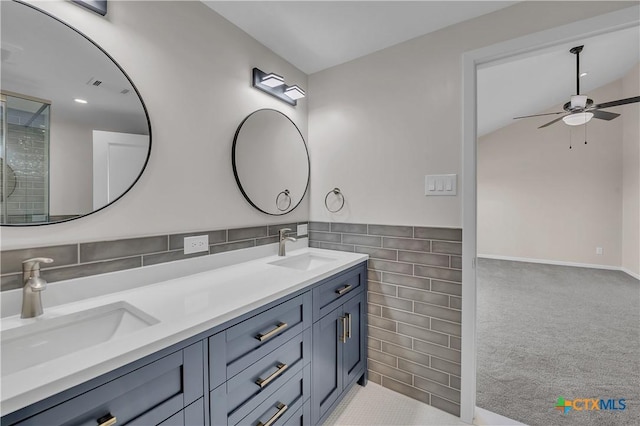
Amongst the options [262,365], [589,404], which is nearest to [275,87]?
[262,365]

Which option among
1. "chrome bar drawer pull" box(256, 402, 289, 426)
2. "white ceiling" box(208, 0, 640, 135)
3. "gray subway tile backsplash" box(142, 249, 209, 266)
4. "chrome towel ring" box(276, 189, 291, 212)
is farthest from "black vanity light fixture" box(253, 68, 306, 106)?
"chrome bar drawer pull" box(256, 402, 289, 426)

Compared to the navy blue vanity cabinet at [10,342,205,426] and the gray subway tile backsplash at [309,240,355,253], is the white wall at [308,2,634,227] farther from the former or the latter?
the navy blue vanity cabinet at [10,342,205,426]

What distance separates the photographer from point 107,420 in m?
0.66

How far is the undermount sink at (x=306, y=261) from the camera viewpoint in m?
1.86

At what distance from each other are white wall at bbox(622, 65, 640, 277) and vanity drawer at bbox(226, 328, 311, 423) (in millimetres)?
5865

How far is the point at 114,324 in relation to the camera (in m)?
1.03

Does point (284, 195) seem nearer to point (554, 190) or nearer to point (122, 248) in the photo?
point (122, 248)

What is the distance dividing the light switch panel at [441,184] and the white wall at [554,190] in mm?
5118

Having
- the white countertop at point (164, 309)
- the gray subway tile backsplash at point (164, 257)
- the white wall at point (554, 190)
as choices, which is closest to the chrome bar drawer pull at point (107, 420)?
the white countertop at point (164, 309)

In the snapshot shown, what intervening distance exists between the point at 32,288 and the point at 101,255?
26 cm

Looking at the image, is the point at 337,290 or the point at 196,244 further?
the point at 337,290

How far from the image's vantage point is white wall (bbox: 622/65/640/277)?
13.8 ft

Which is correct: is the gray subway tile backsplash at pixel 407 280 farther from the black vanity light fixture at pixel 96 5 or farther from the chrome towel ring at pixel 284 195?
the black vanity light fixture at pixel 96 5

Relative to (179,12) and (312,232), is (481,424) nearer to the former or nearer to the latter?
(312,232)
